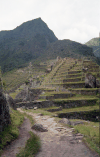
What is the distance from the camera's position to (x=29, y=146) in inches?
211

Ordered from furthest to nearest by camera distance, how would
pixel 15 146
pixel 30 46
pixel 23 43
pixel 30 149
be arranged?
pixel 30 46, pixel 23 43, pixel 15 146, pixel 30 149

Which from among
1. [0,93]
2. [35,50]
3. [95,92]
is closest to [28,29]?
[35,50]

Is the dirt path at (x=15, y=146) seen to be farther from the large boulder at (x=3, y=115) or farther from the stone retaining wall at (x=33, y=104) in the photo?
the stone retaining wall at (x=33, y=104)

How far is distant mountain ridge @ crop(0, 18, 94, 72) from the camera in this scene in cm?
11675

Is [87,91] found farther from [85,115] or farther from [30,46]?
[30,46]

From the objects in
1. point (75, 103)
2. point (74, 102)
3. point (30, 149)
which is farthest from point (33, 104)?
point (30, 149)

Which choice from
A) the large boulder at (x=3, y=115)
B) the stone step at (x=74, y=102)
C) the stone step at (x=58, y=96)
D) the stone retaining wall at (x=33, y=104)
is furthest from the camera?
the stone step at (x=58, y=96)

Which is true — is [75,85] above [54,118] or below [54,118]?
above

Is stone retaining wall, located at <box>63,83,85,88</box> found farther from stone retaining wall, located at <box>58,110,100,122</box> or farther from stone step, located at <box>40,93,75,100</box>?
stone retaining wall, located at <box>58,110,100,122</box>

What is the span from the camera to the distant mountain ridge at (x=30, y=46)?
11675 cm

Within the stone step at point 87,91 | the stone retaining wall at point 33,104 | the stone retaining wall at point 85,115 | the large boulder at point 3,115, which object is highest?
the large boulder at point 3,115

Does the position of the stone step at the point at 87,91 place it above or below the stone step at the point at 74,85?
below

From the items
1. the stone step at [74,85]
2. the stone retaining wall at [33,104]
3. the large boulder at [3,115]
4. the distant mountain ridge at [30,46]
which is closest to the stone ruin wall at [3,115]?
the large boulder at [3,115]

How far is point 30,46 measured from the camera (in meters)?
154
